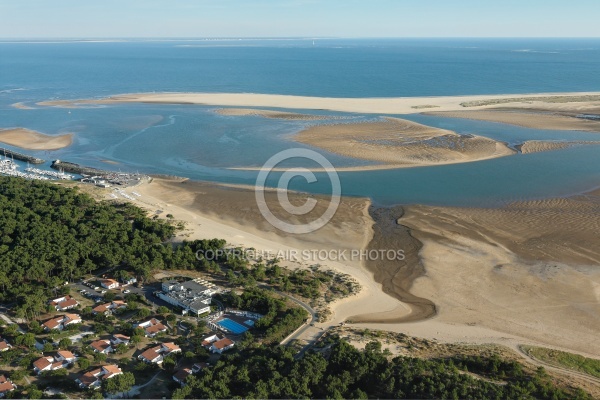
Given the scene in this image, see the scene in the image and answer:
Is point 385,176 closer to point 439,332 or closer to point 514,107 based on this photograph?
point 439,332

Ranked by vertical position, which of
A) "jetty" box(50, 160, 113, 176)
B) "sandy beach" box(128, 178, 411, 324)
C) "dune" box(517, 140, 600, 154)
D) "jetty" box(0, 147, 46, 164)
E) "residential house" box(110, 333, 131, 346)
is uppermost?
"dune" box(517, 140, 600, 154)

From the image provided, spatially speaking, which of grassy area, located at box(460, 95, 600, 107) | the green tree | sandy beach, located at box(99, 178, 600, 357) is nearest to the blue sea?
sandy beach, located at box(99, 178, 600, 357)

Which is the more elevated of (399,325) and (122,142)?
(122,142)

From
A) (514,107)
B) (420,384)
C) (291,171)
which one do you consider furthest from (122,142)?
(514,107)

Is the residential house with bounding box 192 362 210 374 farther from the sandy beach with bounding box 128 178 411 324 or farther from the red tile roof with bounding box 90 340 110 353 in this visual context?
the sandy beach with bounding box 128 178 411 324

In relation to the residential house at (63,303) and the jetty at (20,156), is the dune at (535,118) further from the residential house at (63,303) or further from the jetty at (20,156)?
the residential house at (63,303)
